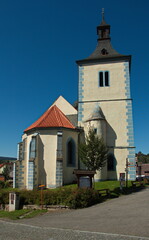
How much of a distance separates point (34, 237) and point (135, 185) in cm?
1347

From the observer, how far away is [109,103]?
23594mm

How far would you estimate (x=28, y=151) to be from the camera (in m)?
21.0

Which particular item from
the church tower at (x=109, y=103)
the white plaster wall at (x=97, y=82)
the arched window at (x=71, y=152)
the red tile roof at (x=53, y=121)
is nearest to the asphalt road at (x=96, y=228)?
the arched window at (x=71, y=152)

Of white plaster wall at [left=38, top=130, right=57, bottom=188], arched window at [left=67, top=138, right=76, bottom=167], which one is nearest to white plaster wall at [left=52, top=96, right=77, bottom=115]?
arched window at [left=67, top=138, right=76, bottom=167]

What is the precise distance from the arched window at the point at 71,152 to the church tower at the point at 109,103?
2.42 meters

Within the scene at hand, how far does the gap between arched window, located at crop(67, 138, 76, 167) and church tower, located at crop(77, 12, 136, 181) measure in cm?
242

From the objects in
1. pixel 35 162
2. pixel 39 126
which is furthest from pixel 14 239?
pixel 39 126

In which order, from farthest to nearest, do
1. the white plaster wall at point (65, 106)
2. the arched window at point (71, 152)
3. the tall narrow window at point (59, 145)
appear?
1. the white plaster wall at point (65, 106)
2. the arched window at point (71, 152)
3. the tall narrow window at point (59, 145)

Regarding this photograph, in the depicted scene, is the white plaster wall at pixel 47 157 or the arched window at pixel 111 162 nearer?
→ the white plaster wall at pixel 47 157

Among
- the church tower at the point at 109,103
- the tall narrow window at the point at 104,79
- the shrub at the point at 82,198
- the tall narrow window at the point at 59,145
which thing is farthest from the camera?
the tall narrow window at the point at 104,79

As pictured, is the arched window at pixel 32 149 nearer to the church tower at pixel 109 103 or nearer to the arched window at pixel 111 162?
the church tower at pixel 109 103

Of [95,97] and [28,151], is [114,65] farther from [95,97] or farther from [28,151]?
[28,151]

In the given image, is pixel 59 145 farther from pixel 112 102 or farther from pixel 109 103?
pixel 112 102

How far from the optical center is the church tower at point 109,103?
21922 mm
